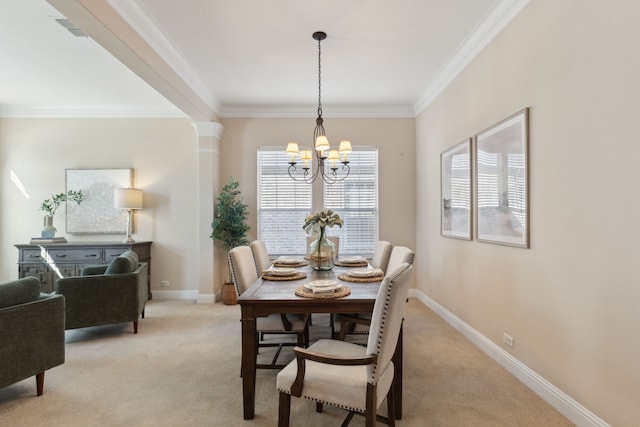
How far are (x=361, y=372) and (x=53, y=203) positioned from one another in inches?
220

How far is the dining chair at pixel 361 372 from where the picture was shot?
156cm

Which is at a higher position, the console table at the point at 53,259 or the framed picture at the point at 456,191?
the framed picture at the point at 456,191

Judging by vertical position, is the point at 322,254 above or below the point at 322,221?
below

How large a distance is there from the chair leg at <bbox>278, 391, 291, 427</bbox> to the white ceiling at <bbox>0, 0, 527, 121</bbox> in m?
2.74

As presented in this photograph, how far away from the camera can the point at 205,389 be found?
253cm

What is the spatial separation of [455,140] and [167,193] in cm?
428

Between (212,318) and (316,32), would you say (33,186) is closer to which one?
(212,318)

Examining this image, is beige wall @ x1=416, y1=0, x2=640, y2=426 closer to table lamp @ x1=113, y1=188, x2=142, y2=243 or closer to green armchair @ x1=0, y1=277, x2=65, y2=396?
green armchair @ x1=0, y1=277, x2=65, y2=396

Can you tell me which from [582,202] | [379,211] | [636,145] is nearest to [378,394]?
[582,202]

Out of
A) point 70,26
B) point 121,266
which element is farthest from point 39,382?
point 70,26

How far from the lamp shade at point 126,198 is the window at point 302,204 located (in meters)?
1.82

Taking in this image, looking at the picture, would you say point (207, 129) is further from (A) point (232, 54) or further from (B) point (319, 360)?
(B) point (319, 360)

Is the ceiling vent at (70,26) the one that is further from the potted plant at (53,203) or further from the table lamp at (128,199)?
the potted plant at (53,203)

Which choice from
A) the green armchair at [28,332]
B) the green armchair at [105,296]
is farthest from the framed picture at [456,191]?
the green armchair at [28,332]
